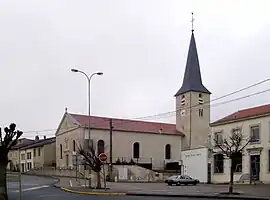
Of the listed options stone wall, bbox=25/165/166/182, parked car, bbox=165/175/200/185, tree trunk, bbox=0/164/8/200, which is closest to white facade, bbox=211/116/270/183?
parked car, bbox=165/175/200/185

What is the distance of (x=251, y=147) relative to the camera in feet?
187

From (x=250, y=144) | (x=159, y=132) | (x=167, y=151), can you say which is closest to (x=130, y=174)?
(x=250, y=144)

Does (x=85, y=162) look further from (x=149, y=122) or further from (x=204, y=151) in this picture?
(x=149, y=122)

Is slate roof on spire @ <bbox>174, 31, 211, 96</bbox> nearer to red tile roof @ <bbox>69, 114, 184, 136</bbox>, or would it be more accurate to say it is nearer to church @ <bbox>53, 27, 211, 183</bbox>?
church @ <bbox>53, 27, 211, 183</bbox>

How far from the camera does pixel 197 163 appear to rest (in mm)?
66188

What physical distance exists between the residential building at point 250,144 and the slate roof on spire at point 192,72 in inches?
1182

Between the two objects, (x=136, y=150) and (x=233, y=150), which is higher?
(x=233, y=150)

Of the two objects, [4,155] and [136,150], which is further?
[136,150]

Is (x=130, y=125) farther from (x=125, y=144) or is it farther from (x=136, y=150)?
(x=136, y=150)

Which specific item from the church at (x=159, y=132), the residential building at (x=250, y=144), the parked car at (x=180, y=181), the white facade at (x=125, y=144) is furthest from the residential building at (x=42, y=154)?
the residential building at (x=250, y=144)

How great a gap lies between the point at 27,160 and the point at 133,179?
49456 mm

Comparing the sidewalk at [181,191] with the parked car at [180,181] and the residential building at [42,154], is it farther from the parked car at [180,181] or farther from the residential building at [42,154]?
the residential building at [42,154]

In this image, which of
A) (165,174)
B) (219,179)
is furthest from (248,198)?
(165,174)

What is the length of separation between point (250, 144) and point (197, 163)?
10787 mm
